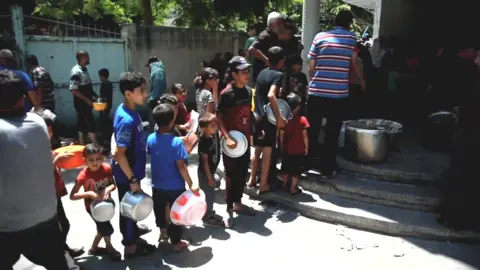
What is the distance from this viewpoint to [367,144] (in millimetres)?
5121

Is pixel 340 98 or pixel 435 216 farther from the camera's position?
pixel 340 98

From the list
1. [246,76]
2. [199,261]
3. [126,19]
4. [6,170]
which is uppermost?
[126,19]

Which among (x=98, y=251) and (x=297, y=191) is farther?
(x=297, y=191)

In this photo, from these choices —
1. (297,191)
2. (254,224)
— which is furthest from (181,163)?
(297,191)

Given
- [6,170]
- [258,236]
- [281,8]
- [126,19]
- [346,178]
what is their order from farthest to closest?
[126,19]
[281,8]
[346,178]
[258,236]
[6,170]

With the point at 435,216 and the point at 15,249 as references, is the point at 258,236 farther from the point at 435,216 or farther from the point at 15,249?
the point at 15,249

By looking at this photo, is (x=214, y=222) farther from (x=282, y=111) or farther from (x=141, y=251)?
(x=282, y=111)

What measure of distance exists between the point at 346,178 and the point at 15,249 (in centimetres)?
373

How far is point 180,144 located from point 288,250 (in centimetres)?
152

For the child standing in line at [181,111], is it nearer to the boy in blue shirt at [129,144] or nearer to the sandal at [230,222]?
the sandal at [230,222]

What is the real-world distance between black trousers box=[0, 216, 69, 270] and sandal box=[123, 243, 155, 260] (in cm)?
107

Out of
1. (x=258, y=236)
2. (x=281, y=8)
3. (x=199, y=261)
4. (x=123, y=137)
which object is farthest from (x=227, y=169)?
(x=281, y=8)

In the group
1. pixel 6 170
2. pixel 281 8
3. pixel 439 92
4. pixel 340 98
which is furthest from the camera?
pixel 281 8

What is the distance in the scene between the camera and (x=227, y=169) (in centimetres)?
469
